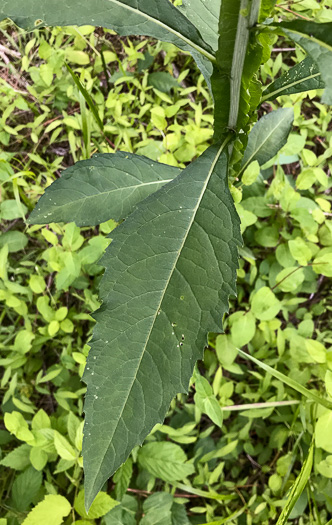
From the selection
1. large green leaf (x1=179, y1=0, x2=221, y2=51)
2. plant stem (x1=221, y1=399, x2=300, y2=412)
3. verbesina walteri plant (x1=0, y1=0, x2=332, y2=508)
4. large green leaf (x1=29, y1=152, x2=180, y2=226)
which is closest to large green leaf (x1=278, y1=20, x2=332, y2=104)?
verbesina walteri plant (x1=0, y1=0, x2=332, y2=508)

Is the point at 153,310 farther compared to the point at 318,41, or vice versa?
the point at 153,310

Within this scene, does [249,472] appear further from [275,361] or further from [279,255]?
[279,255]

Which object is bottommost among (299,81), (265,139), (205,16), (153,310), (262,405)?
(262,405)

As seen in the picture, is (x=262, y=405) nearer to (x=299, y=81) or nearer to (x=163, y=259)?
(x=163, y=259)

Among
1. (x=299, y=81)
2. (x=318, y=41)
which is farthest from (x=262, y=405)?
(x=318, y=41)

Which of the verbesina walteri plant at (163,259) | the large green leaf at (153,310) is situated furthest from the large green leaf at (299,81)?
the large green leaf at (153,310)

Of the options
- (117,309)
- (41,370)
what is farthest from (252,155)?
(41,370)

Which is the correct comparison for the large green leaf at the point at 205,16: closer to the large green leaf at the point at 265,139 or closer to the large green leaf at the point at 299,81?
the large green leaf at the point at 299,81
